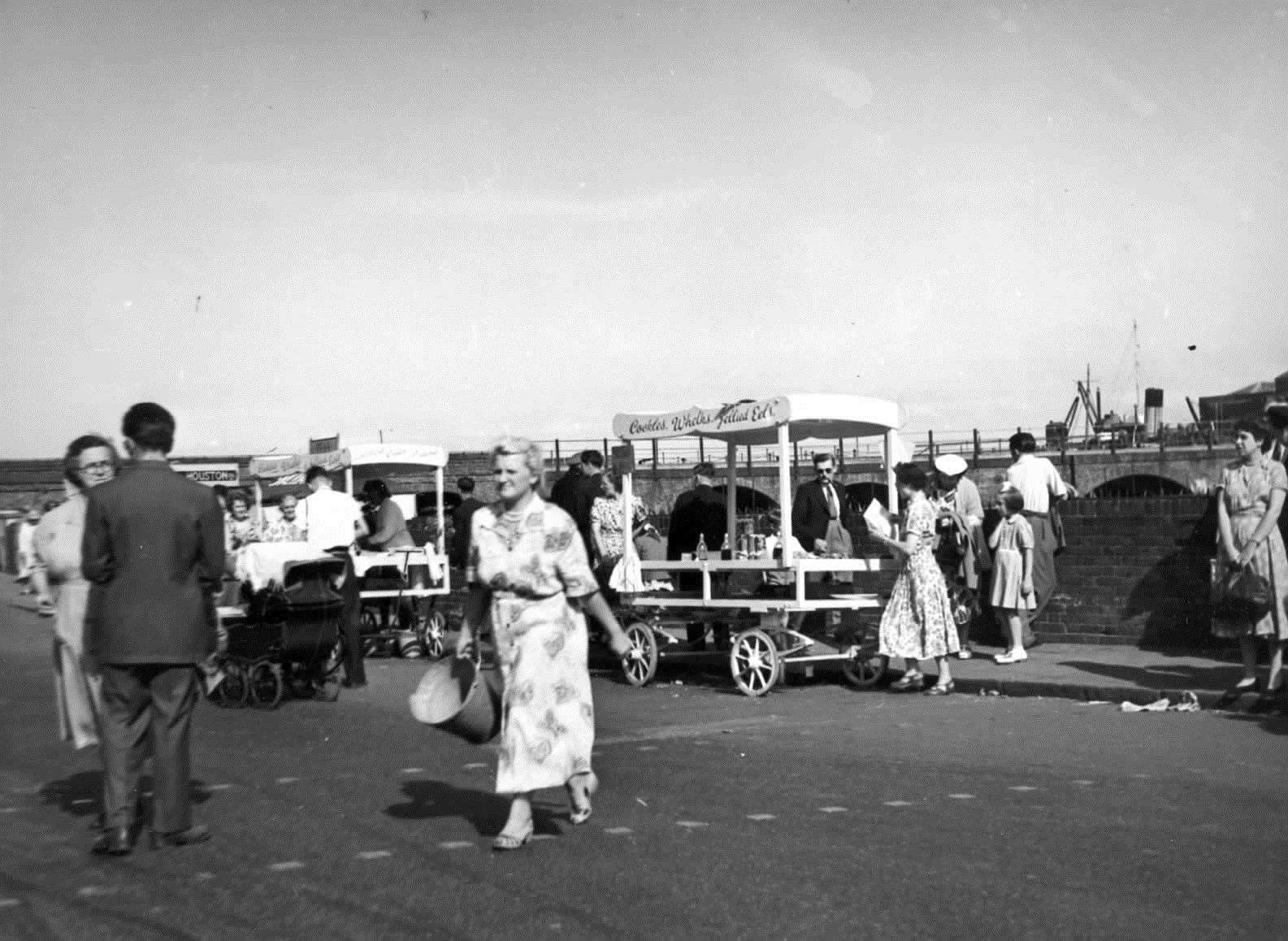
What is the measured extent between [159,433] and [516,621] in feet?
6.14

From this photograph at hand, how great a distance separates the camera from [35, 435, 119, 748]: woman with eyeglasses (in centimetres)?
838

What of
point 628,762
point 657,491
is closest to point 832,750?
point 628,762

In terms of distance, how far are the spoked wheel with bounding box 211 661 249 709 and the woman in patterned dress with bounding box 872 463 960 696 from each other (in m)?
5.27

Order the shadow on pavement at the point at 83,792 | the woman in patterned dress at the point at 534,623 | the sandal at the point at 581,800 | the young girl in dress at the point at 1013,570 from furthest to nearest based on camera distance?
the young girl in dress at the point at 1013,570
the shadow on pavement at the point at 83,792
the sandal at the point at 581,800
the woman in patterned dress at the point at 534,623

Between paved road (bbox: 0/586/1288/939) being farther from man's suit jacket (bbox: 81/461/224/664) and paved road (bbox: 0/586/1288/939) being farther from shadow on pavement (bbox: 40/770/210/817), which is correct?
man's suit jacket (bbox: 81/461/224/664)

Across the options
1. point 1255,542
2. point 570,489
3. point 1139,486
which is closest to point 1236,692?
point 1255,542

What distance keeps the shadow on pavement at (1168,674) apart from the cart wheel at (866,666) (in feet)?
5.42

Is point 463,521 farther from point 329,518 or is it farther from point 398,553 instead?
point 329,518

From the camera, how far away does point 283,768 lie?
954cm

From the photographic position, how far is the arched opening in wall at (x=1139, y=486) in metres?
67.1

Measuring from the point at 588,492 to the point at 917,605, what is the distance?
16.2 ft

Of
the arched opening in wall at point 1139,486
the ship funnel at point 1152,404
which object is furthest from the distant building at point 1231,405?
the arched opening in wall at point 1139,486

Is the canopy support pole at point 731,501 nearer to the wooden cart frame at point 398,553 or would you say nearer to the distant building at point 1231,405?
the wooden cart frame at point 398,553

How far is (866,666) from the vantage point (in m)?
14.0
